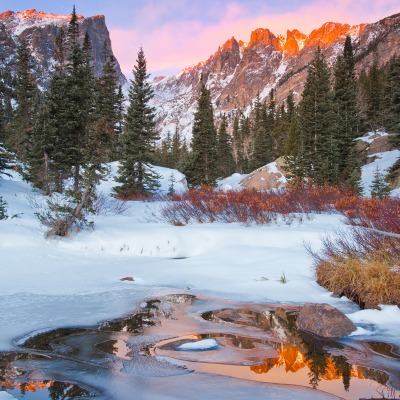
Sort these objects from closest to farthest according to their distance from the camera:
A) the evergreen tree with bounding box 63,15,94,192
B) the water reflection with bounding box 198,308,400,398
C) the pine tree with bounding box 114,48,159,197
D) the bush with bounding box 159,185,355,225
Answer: the water reflection with bounding box 198,308,400,398 < the bush with bounding box 159,185,355,225 < the evergreen tree with bounding box 63,15,94,192 < the pine tree with bounding box 114,48,159,197

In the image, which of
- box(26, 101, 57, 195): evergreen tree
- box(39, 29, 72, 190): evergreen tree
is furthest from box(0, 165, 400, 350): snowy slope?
box(39, 29, 72, 190): evergreen tree

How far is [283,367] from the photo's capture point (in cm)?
419

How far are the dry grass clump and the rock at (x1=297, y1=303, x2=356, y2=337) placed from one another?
1110mm

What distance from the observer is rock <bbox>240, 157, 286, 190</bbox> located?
33.7 m

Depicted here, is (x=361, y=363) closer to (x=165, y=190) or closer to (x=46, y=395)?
(x=46, y=395)

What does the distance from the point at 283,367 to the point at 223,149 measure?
62718 millimetres

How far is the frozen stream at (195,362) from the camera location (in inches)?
141

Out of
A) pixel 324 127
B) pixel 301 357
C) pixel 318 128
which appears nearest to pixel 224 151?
pixel 324 127

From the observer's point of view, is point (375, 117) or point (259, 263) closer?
point (259, 263)

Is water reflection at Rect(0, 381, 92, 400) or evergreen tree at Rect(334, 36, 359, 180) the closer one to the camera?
water reflection at Rect(0, 381, 92, 400)

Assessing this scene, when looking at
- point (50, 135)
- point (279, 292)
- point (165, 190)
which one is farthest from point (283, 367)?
point (165, 190)

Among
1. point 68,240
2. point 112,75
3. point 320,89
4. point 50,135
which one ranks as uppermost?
point 112,75

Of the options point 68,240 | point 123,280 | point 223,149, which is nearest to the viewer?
point 123,280

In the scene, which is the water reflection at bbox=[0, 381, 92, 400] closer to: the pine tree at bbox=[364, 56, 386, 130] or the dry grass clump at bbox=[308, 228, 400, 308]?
the dry grass clump at bbox=[308, 228, 400, 308]
